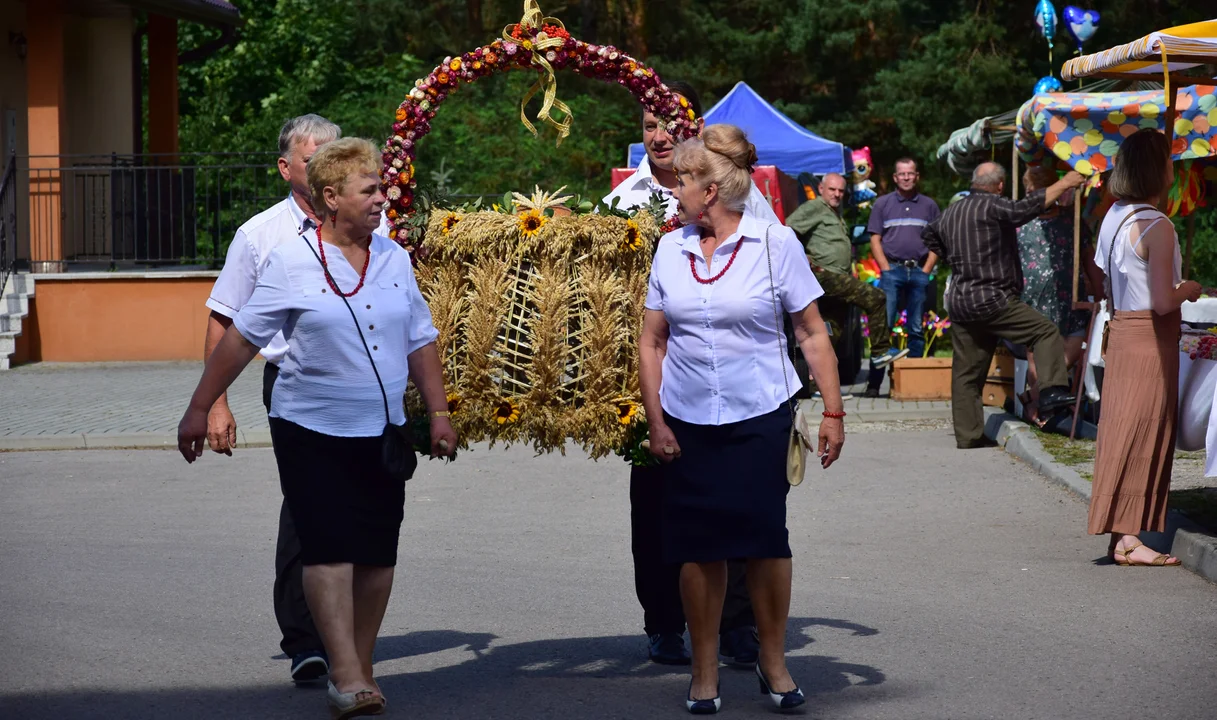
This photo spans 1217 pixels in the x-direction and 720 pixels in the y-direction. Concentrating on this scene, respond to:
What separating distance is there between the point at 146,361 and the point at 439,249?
1357cm

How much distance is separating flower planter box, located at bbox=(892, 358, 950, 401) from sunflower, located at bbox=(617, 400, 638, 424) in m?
9.01

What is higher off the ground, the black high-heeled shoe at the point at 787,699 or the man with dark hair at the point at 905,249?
the man with dark hair at the point at 905,249

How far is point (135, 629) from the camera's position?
614 centimetres

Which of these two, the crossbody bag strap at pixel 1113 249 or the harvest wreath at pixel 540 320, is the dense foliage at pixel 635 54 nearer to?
the crossbody bag strap at pixel 1113 249

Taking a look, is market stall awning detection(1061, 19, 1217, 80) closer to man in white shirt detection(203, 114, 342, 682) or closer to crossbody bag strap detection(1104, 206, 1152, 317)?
crossbody bag strap detection(1104, 206, 1152, 317)

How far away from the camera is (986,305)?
11219 millimetres

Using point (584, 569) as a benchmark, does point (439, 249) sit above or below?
above

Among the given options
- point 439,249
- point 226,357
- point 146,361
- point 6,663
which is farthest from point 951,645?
point 146,361

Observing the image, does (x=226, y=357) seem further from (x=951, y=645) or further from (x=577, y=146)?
(x=577, y=146)

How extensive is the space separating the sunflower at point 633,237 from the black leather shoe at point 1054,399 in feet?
21.3

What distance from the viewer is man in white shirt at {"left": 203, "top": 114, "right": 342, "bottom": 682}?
5266 mm

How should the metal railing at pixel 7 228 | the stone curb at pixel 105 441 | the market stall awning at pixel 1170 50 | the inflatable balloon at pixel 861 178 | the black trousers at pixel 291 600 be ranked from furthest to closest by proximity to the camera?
the inflatable balloon at pixel 861 178, the metal railing at pixel 7 228, the stone curb at pixel 105 441, the market stall awning at pixel 1170 50, the black trousers at pixel 291 600

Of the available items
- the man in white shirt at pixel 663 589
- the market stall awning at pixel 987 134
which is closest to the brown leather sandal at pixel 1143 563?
the man in white shirt at pixel 663 589

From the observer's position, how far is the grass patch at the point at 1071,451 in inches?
391
